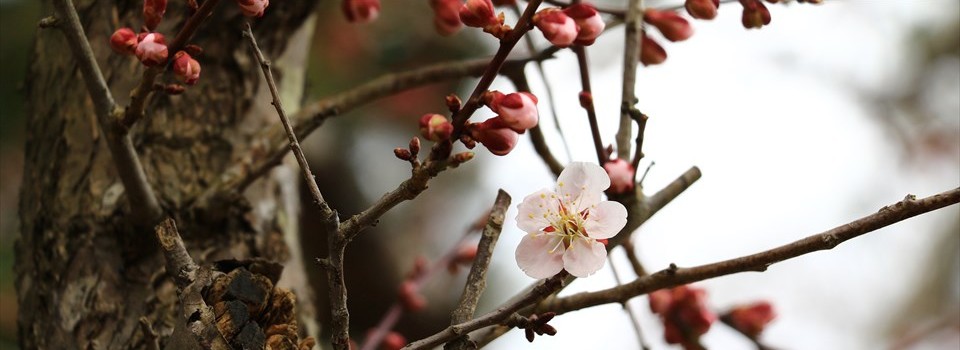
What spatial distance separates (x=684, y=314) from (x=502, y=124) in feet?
1.87

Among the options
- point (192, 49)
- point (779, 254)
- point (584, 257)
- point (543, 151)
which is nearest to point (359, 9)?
point (543, 151)

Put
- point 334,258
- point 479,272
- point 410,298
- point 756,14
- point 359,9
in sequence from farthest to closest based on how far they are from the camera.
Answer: point 410,298 < point 359,9 < point 756,14 < point 479,272 < point 334,258

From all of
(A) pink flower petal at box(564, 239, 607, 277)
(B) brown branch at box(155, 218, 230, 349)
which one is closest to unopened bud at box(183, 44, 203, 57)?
(B) brown branch at box(155, 218, 230, 349)

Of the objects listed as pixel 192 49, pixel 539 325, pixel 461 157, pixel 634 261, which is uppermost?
pixel 192 49

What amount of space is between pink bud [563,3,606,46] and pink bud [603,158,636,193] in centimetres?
14

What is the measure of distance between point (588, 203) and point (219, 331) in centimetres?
35

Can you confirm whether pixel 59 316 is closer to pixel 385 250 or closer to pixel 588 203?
pixel 588 203

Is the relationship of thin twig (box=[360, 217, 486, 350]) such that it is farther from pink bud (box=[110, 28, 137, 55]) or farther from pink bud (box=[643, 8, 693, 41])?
pink bud (box=[110, 28, 137, 55])

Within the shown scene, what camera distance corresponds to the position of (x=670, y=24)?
125 centimetres

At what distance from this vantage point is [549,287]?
2.67 ft

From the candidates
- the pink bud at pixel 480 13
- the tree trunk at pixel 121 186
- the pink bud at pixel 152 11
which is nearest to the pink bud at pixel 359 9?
the tree trunk at pixel 121 186

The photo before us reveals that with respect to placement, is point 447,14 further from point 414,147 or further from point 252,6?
point 414,147

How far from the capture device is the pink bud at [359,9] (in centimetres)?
142

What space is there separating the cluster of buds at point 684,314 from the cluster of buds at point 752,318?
5cm
